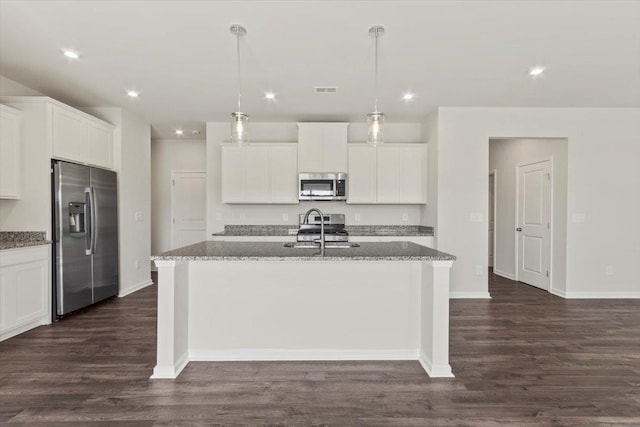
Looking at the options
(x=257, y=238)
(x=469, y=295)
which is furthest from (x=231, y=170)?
(x=469, y=295)

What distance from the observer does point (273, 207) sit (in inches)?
219

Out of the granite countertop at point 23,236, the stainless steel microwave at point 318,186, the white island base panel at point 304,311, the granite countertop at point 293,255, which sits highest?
the stainless steel microwave at point 318,186

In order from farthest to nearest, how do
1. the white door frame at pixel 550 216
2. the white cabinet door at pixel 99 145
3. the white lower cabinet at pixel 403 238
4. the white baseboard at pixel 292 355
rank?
1. the white door frame at pixel 550 216
2. the white lower cabinet at pixel 403 238
3. the white cabinet door at pixel 99 145
4. the white baseboard at pixel 292 355

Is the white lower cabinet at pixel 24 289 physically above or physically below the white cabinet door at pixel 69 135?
below

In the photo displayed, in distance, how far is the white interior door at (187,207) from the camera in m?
6.78

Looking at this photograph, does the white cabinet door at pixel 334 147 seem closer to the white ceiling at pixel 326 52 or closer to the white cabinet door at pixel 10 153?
the white ceiling at pixel 326 52

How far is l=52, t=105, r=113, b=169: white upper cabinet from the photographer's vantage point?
3.80 metres

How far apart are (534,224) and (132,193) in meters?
6.22

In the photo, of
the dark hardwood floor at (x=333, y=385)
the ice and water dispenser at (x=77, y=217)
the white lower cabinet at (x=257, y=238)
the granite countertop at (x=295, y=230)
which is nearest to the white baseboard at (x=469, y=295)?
the granite countertop at (x=295, y=230)

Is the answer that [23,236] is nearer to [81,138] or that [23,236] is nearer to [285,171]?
[81,138]

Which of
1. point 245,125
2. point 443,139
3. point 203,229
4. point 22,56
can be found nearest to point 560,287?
point 443,139

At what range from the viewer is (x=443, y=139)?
15.7 ft

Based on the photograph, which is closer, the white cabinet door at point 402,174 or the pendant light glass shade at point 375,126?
the pendant light glass shade at point 375,126

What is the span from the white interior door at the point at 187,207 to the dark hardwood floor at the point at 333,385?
3.44m
